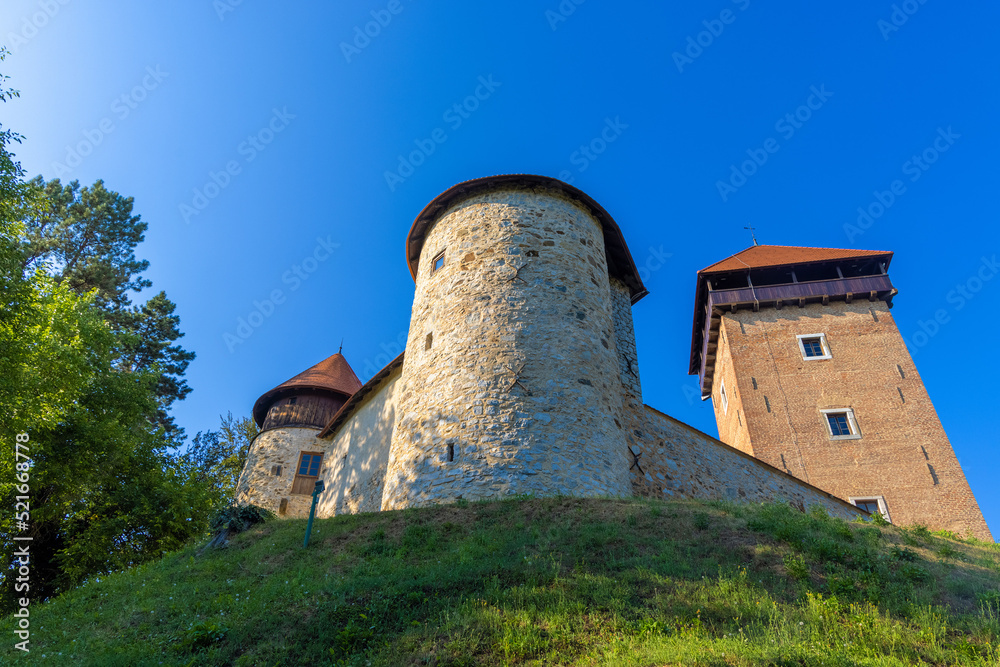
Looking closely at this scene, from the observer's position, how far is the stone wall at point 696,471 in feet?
42.7

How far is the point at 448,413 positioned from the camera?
10469mm

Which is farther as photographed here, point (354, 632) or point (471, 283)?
point (471, 283)

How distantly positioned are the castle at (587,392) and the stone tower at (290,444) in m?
0.07

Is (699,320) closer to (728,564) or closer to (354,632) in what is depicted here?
(728,564)

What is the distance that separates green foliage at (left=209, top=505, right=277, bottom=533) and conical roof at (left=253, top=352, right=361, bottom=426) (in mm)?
12394

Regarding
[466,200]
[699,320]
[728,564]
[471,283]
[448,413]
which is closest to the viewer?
[728,564]

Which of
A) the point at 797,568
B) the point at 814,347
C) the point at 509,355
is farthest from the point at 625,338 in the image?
the point at 814,347

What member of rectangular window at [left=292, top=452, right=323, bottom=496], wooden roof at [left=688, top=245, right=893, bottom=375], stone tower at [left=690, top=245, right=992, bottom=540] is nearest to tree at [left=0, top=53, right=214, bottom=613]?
rectangular window at [left=292, top=452, right=323, bottom=496]

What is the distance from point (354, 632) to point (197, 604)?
7.83 feet

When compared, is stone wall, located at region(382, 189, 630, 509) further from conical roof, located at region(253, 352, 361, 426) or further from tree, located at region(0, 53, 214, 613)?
conical roof, located at region(253, 352, 361, 426)

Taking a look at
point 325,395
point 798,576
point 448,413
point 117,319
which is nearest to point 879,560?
point 798,576

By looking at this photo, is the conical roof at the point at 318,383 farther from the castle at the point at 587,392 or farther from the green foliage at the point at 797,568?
the green foliage at the point at 797,568

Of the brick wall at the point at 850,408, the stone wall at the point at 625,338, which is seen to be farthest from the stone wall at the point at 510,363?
the brick wall at the point at 850,408

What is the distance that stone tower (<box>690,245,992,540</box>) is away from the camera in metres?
18.4
